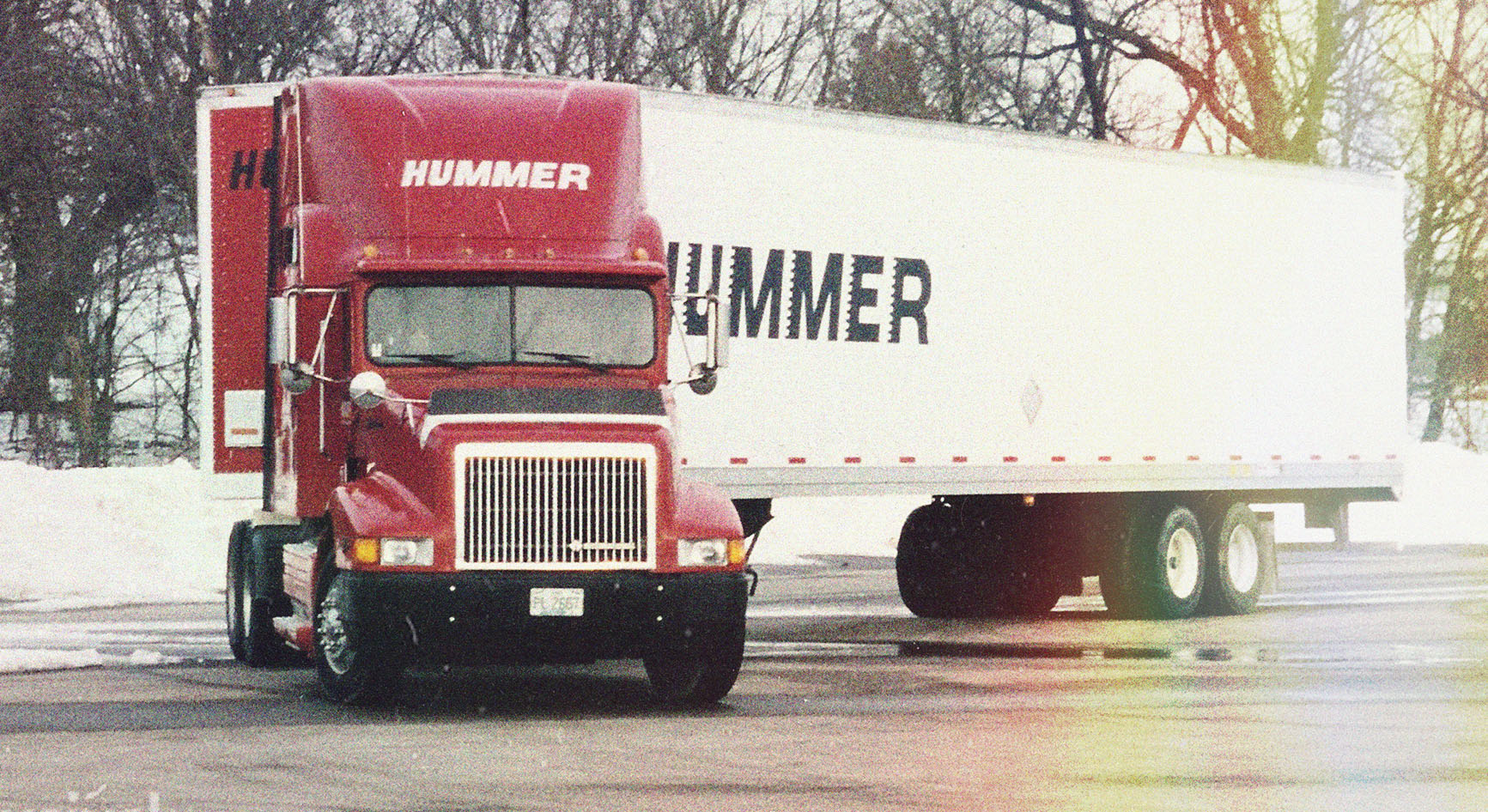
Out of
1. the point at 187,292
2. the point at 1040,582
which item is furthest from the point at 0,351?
the point at 1040,582

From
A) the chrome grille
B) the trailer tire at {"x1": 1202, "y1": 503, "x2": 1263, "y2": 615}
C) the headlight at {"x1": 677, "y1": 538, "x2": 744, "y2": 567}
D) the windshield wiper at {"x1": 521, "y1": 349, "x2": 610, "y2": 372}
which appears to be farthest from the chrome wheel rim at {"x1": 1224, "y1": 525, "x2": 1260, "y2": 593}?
the chrome grille

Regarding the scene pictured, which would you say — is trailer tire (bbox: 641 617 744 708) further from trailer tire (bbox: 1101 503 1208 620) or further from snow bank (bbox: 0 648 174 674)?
trailer tire (bbox: 1101 503 1208 620)

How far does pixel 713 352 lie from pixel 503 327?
125 centimetres

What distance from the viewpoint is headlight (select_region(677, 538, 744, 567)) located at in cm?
1432

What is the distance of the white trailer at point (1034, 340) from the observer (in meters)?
20.1

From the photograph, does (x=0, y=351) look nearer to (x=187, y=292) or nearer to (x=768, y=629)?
(x=187, y=292)

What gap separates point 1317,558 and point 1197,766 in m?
23.8

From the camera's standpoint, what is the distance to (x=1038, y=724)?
13.9 m

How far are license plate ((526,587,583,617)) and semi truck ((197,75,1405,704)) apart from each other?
0.03 metres

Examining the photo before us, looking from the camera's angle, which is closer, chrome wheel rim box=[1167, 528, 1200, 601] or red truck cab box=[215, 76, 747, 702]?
red truck cab box=[215, 76, 747, 702]

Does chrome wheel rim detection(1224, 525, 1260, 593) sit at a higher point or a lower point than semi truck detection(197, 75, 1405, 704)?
lower

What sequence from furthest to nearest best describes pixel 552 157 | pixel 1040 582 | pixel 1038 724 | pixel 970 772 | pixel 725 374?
pixel 1040 582
pixel 725 374
pixel 552 157
pixel 1038 724
pixel 970 772

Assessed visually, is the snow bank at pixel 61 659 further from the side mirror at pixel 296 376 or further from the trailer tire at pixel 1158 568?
the trailer tire at pixel 1158 568

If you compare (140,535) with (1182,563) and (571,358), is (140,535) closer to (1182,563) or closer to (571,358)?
(1182,563)
